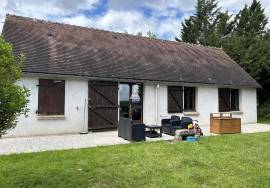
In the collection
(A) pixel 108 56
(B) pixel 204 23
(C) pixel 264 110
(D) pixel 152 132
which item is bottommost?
(D) pixel 152 132

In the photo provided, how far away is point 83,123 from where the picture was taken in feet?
47.3

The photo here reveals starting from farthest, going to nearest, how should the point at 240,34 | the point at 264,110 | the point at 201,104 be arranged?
the point at 240,34, the point at 264,110, the point at 201,104

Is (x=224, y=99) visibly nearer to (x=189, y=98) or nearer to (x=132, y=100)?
(x=189, y=98)

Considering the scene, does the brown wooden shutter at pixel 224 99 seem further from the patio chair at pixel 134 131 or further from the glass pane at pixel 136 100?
the patio chair at pixel 134 131

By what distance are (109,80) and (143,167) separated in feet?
27.5

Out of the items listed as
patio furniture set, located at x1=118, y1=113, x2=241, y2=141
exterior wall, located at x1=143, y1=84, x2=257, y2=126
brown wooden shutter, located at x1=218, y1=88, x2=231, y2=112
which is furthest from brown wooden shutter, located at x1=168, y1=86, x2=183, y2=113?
brown wooden shutter, located at x1=218, y1=88, x2=231, y2=112

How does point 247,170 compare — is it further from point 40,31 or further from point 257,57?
point 257,57

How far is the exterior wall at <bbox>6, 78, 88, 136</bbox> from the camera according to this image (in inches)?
516

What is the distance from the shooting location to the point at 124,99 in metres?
16.3

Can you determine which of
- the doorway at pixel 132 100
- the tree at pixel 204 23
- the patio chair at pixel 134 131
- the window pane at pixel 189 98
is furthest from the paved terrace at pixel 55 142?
the tree at pixel 204 23

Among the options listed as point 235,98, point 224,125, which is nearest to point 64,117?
point 224,125

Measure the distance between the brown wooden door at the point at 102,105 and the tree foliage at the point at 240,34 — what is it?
1547 cm

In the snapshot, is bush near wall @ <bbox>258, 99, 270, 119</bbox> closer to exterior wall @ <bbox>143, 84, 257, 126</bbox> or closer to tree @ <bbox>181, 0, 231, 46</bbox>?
exterior wall @ <bbox>143, 84, 257, 126</bbox>

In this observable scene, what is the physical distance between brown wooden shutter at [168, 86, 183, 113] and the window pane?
0.77 m
